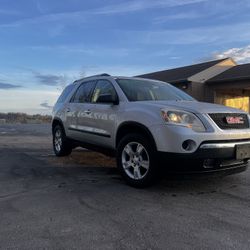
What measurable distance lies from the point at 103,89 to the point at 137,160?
75.4 inches

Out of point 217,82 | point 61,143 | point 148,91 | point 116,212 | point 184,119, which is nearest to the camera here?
point 116,212

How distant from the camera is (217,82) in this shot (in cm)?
2438

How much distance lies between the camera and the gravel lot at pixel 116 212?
3779 mm

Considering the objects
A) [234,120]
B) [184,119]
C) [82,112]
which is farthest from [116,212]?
[82,112]

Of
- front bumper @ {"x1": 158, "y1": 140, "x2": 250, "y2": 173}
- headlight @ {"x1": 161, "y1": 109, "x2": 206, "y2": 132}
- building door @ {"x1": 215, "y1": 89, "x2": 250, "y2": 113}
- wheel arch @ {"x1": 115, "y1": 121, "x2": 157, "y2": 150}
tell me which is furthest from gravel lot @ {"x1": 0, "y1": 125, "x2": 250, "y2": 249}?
building door @ {"x1": 215, "y1": 89, "x2": 250, "y2": 113}

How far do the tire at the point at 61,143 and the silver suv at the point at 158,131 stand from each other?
1.46 meters

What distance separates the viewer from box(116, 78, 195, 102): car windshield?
6.79 meters

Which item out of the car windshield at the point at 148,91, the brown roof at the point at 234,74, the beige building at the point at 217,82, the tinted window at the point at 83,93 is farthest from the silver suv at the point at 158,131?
the beige building at the point at 217,82

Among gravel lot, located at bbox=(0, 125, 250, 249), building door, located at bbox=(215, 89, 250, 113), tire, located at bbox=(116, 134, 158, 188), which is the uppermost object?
building door, located at bbox=(215, 89, 250, 113)

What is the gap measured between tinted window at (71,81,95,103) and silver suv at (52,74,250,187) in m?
0.29

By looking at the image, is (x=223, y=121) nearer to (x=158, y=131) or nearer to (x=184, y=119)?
(x=184, y=119)

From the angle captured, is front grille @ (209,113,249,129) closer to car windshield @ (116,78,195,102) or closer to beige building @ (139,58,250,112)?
car windshield @ (116,78,195,102)

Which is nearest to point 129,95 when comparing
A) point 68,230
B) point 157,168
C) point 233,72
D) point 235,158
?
point 157,168

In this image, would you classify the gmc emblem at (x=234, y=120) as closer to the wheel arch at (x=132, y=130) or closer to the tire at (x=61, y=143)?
the wheel arch at (x=132, y=130)
